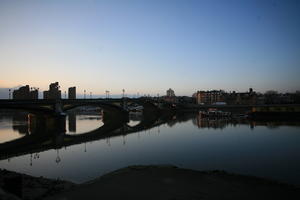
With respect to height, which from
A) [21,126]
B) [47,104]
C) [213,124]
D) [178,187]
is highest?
[47,104]

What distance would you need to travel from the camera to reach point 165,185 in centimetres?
1285

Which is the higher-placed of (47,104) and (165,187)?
(47,104)

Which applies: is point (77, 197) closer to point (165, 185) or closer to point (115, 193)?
point (115, 193)

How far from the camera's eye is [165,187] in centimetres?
1251

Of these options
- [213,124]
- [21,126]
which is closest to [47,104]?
[21,126]

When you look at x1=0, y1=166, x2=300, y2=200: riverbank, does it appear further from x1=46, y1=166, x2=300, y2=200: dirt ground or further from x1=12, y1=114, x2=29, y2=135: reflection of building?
x1=12, y1=114, x2=29, y2=135: reflection of building

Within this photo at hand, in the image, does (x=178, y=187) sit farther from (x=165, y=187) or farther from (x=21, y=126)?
(x=21, y=126)

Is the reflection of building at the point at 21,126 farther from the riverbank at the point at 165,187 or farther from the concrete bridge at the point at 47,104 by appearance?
the riverbank at the point at 165,187

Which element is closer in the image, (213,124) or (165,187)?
(165,187)

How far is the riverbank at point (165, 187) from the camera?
11.3 meters

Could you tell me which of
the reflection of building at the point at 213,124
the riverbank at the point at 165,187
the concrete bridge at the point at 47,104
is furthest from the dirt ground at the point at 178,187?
the concrete bridge at the point at 47,104

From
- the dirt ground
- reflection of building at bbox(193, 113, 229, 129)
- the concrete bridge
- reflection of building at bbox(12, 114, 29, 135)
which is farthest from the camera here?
reflection of building at bbox(193, 113, 229, 129)

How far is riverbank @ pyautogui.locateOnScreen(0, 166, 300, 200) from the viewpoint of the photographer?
36.9 ft

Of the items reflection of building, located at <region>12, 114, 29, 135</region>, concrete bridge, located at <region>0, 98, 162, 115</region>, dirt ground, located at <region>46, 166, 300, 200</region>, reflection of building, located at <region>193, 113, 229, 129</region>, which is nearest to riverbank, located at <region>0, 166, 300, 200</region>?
dirt ground, located at <region>46, 166, 300, 200</region>
